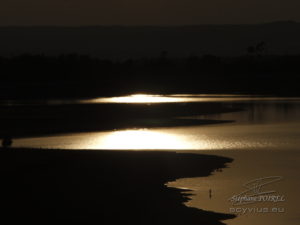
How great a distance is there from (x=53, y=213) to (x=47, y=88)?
257 feet

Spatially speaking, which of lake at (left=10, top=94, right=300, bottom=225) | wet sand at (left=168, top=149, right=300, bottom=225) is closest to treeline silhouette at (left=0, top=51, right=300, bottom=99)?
lake at (left=10, top=94, right=300, bottom=225)

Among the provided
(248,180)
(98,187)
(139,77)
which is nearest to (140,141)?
(248,180)

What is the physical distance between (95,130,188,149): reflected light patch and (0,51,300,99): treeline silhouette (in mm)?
41437

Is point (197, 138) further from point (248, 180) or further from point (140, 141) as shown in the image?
point (248, 180)

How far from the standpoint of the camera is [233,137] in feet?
125

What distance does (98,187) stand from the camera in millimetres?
21672

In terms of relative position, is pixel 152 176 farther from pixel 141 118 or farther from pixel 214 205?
pixel 141 118

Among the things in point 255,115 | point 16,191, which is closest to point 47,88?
point 255,115

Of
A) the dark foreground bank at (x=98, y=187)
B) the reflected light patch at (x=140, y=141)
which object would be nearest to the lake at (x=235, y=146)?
the reflected light patch at (x=140, y=141)

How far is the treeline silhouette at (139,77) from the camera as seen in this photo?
94312 millimetres

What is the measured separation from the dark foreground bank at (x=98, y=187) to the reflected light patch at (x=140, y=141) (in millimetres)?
→ 4124

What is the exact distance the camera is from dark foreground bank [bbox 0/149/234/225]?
18.2 meters

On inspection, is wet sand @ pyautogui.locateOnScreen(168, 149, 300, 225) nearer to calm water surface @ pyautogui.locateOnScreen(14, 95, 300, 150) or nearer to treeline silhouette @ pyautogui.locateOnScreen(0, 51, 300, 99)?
calm water surface @ pyautogui.locateOnScreen(14, 95, 300, 150)

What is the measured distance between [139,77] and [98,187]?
98.9 meters
